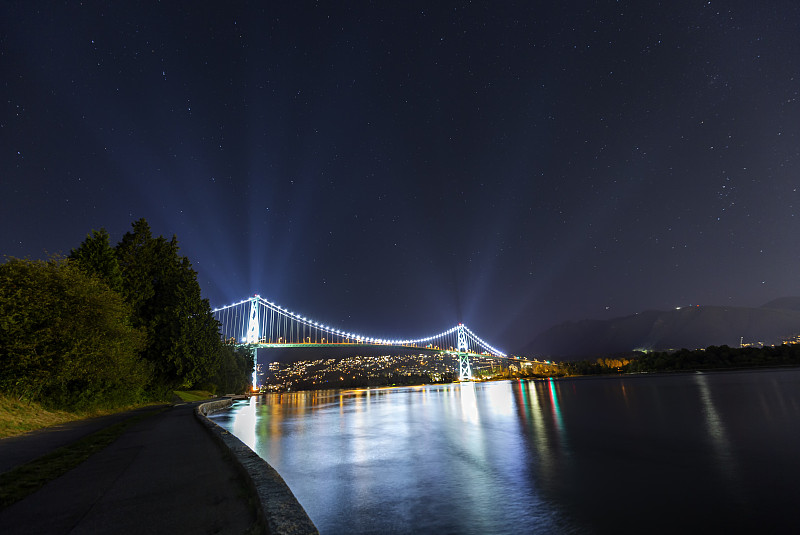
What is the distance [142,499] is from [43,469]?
3.58 m

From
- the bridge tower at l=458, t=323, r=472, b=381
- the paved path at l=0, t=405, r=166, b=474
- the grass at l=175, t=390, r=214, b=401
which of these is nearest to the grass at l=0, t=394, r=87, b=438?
the paved path at l=0, t=405, r=166, b=474

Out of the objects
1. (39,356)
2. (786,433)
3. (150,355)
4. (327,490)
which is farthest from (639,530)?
(150,355)

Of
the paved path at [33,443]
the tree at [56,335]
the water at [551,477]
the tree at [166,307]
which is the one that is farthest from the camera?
the tree at [166,307]

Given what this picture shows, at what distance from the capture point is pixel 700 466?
813 cm

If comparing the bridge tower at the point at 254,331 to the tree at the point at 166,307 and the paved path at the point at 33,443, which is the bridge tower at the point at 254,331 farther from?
the paved path at the point at 33,443

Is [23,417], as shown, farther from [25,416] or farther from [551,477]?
[551,477]

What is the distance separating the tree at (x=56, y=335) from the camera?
1564cm

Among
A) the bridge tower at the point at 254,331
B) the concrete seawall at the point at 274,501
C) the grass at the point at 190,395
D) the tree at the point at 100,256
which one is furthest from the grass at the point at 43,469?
the bridge tower at the point at 254,331

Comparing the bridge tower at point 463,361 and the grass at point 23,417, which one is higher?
the bridge tower at point 463,361

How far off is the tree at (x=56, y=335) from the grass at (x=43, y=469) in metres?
7.21

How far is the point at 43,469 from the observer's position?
7227mm

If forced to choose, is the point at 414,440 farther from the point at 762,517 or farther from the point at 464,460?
the point at 762,517

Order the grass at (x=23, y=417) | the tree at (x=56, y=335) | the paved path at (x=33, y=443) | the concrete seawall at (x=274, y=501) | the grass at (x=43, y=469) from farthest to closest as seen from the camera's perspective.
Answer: the tree at (x=56, y=335)
the grass at (x=23, y=417)
the paved path at (x=33, y=443)
the grass at (x=43, y=469)
the concrete seawall at (x=274, y=501)

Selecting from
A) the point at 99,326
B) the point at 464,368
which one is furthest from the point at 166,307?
the point at 464,368
